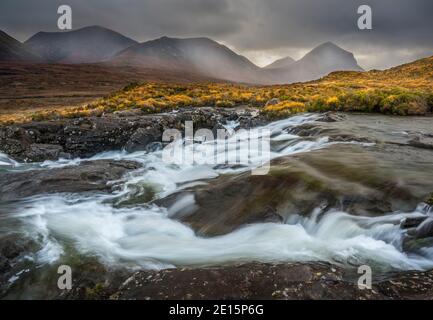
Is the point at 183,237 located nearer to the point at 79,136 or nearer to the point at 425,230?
the point at 425,230

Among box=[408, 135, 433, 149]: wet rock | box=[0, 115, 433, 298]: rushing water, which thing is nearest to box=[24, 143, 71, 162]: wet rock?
box=[0, 115, 433, 298]: rushing water

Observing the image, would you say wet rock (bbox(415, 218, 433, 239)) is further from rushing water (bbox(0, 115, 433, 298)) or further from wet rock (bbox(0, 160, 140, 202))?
wet rock (bbox(0, 160, 140, 202))

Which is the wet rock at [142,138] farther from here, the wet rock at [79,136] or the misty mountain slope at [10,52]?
the misty mountain slope at [10,52]

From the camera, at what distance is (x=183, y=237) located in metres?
7.36

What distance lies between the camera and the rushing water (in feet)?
19.9

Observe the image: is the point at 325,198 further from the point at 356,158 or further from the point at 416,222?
the point at 356,158

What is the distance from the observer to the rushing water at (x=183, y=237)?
19.9 ft

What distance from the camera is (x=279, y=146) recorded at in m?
14.6

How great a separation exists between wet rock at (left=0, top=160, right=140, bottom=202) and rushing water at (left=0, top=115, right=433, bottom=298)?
662 mm

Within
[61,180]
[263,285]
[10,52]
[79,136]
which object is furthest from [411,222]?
[10,52]

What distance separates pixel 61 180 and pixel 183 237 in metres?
5.17

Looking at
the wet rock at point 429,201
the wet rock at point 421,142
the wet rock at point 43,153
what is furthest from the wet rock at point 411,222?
the wet rock at point 43,153
